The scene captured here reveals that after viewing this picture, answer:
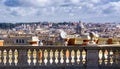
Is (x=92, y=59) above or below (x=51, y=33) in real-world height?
above

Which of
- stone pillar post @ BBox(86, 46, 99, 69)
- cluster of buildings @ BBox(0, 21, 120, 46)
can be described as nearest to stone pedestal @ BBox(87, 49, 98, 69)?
stone pillar post @ BBox(86, 46, 99, 69)

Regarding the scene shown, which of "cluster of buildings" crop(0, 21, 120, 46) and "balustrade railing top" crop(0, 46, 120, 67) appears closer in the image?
"balustrade railing top" crop(0, 46, 120, 67)

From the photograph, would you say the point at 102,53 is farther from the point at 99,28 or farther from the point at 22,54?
the point at 99,28

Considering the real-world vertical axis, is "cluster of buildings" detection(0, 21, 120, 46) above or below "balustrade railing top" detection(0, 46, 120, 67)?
below

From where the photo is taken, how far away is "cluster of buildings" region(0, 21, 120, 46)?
2372 centimetres

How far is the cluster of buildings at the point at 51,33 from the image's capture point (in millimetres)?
23716

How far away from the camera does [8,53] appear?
11742 mm

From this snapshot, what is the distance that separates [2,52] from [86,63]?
281cm

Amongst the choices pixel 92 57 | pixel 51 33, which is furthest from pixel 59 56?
pixel 51 33

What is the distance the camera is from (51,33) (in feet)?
308

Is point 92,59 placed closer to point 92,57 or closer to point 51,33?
point 92,57

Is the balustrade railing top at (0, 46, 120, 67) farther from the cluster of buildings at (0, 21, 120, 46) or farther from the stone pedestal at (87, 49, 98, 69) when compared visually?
the cluster of buildings at (0, 21, 120, 46)

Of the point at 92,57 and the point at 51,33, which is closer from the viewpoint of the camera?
the point at 92,57

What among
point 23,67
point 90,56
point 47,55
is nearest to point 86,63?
point 90,56
